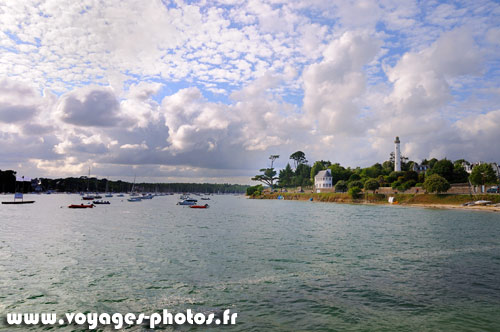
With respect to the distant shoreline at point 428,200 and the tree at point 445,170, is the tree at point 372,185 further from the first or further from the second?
the tree at point 445,170

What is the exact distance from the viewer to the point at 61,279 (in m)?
22.8

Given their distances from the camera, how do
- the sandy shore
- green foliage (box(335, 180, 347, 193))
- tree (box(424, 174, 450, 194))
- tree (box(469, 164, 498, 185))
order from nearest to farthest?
the sandy shore → tree (box(424, 174, 450, 194)) → tree (box(469, 164, 498, 185)) → green foliage (box(335, 180, 347, 193))

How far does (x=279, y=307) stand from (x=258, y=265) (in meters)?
9.88

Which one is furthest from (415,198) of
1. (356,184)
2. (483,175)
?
(356,184)

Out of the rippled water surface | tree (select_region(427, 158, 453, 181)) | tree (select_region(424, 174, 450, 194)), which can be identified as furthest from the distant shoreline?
the rippled water surface

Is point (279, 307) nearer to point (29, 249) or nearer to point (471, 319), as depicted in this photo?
point (471, 319)

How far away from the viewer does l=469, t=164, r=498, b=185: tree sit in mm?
121750

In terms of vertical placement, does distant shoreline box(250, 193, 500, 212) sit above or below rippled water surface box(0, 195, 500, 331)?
above

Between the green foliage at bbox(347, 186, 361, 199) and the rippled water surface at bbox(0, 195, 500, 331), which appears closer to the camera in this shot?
the rippled water surface at bbox(0, 195, 500, 331)

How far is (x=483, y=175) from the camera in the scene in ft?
399

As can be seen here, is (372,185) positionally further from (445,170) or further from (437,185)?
(445,170)

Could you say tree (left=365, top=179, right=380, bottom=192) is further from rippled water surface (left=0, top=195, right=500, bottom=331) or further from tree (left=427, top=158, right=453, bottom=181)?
rippled water surface (left=0, top=195, right=500, bottom=331)

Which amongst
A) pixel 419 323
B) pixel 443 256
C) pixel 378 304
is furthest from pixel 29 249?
pixel 443 256

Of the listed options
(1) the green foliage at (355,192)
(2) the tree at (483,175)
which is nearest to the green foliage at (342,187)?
(1) the green foliage at (355,192)
